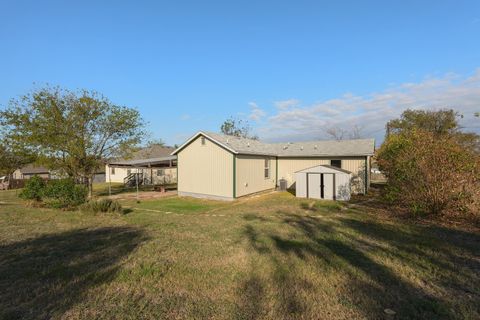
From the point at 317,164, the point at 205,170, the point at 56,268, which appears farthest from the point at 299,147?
the point at 56,268

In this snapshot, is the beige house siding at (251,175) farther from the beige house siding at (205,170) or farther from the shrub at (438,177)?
the shrub at (438,177)

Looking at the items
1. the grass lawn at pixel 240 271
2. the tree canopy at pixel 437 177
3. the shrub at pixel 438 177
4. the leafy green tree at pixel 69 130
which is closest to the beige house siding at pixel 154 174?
the leafy green tree at pixel 69 130

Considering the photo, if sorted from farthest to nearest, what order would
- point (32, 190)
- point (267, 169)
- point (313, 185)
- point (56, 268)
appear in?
1. point (267, 169)
2. point (313, 185)
3. point (32, 190)
4. point (56, 268)

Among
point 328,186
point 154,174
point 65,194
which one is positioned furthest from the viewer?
point 154,174

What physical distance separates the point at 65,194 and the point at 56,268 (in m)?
9.43

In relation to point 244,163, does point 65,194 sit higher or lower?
lower

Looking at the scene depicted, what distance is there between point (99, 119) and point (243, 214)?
14.0 m

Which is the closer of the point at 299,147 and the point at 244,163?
the point at 244,163

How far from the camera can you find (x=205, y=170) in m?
17.8

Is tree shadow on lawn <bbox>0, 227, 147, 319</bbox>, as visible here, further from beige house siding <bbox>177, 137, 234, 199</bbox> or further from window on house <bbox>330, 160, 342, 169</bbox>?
window on house <bbox>330, 160, 342, 169</bbox>

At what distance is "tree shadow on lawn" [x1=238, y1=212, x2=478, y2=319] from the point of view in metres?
3.74

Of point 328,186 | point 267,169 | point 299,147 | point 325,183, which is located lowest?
point 328,186

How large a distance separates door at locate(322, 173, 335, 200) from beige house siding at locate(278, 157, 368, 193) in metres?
3.65

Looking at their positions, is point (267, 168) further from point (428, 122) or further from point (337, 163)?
point (428, 122)
